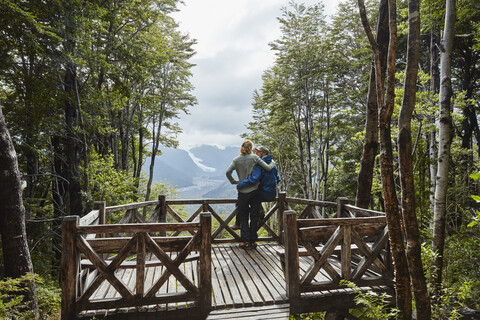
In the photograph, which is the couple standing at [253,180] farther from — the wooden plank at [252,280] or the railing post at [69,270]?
the railing post at [69,270]

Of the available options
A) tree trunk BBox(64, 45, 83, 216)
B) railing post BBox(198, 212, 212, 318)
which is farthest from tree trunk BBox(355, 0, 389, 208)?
tree trunk BBox(64, 45, 83, 216)

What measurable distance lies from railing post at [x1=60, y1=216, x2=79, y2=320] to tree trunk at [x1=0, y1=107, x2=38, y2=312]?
2835mm

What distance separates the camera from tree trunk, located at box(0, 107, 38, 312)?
5277 millimetres

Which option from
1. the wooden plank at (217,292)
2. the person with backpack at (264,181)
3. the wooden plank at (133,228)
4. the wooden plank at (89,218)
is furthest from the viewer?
the person with backpack at (264,181)

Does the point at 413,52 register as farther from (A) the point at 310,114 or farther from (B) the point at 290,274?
(A) the point at 310,114

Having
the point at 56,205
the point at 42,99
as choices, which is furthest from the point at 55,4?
the point at 56,205

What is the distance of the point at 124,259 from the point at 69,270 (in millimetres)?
694

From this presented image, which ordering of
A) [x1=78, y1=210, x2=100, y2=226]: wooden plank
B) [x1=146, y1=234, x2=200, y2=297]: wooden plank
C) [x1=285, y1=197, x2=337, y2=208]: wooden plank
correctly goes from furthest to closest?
[x1=285, y1=197, x2=337, y2=208]: wooden plank → [x1=78, y1=210, x2=100, y2=226]: wooden plank → [x1=146, y1=234, x2=200, y2=297]: wooden plank

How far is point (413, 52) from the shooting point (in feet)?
9.77

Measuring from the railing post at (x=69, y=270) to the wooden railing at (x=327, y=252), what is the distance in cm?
300

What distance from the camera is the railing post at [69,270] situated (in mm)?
3359

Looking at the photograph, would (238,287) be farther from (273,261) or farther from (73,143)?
(73,143)

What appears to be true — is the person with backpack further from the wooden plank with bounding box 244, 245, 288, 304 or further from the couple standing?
the wooden plank with bounding box 244, 245, 288, 304

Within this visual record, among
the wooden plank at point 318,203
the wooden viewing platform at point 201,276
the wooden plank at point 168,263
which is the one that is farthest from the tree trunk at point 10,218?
the wooden plank at point 318,203
